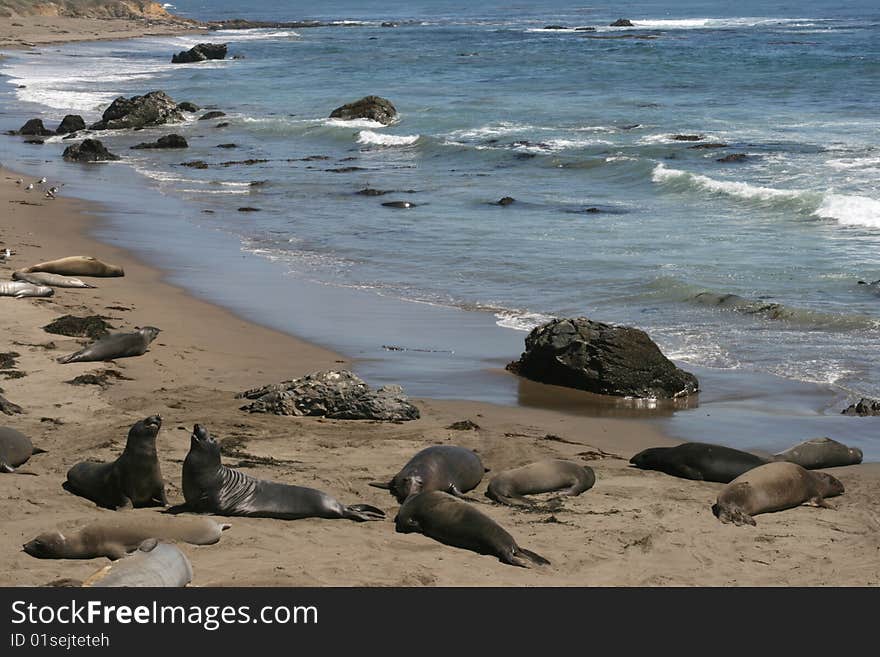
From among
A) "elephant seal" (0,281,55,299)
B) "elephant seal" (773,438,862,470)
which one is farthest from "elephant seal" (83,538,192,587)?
"elephant seal" (0,281,55,299)

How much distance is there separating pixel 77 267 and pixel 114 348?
12.5 feet

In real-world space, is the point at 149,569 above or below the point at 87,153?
above

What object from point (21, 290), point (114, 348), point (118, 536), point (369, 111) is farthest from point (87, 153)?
point (118, 536)

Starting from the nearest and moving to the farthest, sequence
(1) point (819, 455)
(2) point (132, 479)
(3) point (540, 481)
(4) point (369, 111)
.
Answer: (2) point (132, 479) → (3) point (540, 481) → (1) point (819, 455) → (4) point (369, 111)

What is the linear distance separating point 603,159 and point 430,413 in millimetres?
16169

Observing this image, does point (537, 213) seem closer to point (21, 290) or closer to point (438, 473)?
point (21, 290)

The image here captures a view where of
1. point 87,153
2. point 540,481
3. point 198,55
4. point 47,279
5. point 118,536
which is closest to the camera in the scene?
point 118,536

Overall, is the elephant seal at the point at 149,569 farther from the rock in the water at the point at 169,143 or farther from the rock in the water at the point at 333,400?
the rock in the water at the point at 169,143

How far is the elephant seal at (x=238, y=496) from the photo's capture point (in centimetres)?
676

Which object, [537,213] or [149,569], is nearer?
[149,569]

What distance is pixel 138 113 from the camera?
104 feet

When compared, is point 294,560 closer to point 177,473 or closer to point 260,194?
point 177,473

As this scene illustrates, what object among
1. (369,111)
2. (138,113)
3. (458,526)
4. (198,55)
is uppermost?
(198,55)

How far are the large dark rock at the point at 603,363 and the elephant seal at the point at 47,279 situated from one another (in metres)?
5.38
